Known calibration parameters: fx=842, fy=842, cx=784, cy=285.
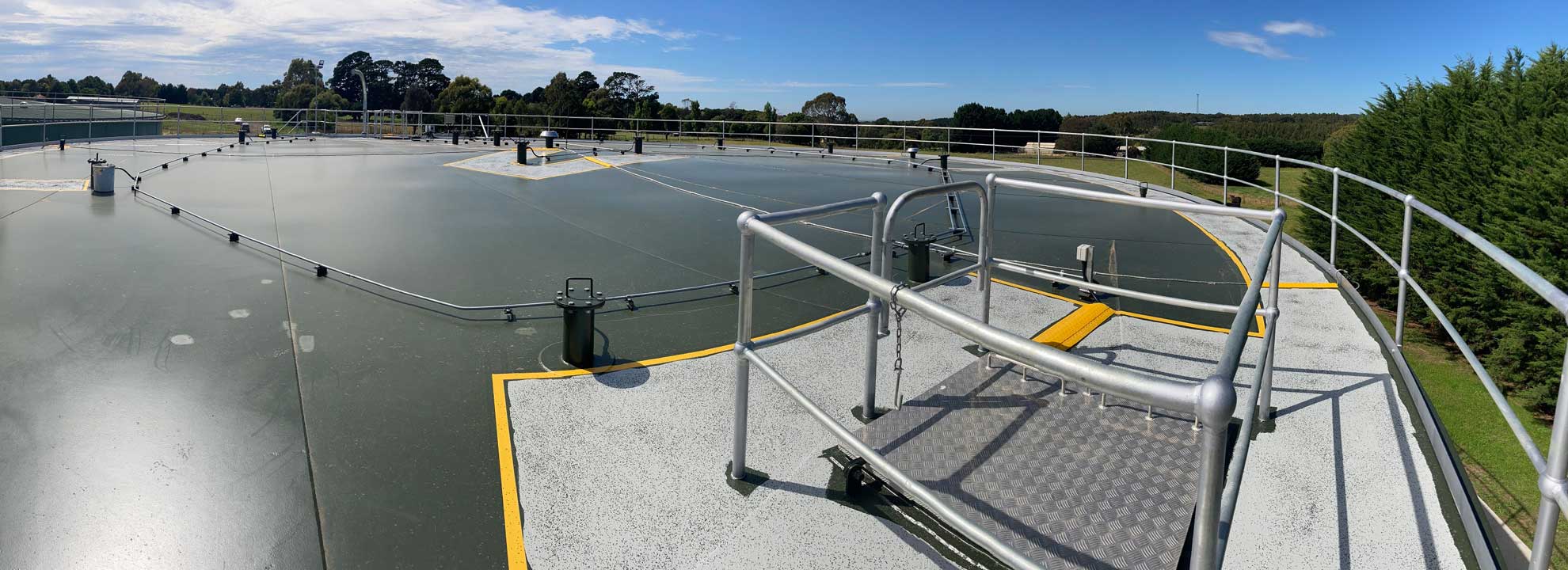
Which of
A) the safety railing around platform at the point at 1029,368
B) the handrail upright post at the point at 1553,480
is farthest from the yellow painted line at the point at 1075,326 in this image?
the handrail upright post at the point at 1553,480

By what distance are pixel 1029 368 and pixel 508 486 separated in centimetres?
265

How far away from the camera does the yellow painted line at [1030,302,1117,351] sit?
5.59 meters

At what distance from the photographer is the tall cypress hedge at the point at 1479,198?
1111 centimetres

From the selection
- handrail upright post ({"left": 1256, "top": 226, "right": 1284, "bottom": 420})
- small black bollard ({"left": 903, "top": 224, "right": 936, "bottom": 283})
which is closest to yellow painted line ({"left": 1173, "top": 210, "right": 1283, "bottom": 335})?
handrail upright post ({"left": 1256, "top": 226, "right": 1284, "bottom": 420})

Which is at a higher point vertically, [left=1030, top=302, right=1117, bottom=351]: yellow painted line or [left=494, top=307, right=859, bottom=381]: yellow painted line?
[left=1030, top=302, right=1117, bottom=351]: yellow painted line

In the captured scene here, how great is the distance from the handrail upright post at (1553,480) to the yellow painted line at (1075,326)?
321 cm

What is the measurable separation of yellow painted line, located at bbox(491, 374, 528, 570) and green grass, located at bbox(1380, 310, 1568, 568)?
29.1 ft

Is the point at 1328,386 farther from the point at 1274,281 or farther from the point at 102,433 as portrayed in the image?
the point at 102,433

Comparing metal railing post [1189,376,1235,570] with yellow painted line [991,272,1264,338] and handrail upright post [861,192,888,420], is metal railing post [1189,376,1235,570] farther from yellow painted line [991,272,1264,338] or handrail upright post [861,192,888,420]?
yellow painted line [991,272,1264,338]

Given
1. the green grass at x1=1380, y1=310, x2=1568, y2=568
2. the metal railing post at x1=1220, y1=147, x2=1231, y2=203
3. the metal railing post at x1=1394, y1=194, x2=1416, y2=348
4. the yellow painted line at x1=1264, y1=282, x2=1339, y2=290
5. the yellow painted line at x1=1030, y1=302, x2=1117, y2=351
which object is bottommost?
the green grass at x1=1380, y1=310, x2=1568, y2=568

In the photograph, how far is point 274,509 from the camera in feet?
12.5

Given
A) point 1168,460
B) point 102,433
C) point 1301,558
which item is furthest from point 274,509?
point 1301,558

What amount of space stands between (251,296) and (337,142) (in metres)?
27.9

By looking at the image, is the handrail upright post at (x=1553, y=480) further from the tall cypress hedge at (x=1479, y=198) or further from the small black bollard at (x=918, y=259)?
the tall cypress hedge at (x=1479, y=198)
